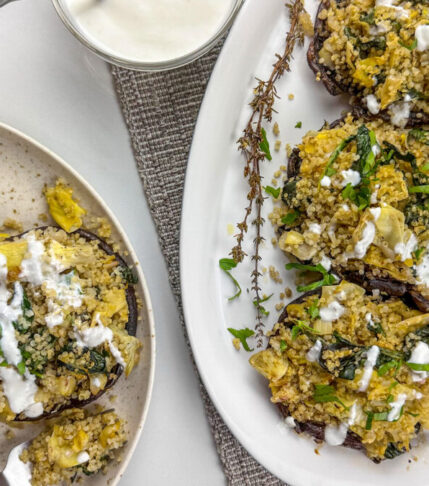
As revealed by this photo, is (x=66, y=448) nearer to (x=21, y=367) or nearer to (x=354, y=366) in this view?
(x=21, y=367)

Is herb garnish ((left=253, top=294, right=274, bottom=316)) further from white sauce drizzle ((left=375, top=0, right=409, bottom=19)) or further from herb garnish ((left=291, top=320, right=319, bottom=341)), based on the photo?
white sauce drizzle ((left=375, top=0, right=409, bottom=19))

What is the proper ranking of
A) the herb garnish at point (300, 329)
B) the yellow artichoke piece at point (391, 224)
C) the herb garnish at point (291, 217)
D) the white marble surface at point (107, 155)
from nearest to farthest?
the yellow artichoke piece at point (391, 224) → the herb garnish at point (300, 329) → the herb garnish at point (291, 217) → the white marble surface at point (107, 155)

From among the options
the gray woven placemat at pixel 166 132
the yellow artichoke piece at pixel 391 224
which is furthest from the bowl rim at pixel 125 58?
the yellow artichoke piece at pixel 391 224

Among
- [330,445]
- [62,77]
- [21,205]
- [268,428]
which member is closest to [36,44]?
[62,77]

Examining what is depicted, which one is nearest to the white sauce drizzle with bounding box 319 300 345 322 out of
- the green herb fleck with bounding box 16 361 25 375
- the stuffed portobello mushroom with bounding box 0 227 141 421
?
the stuffed portobello mushroom with bounding box 0 227 141 421

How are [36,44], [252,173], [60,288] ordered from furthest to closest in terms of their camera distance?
[36,44], [252,173], [60,288]

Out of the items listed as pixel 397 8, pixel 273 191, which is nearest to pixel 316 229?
pixel 273 191

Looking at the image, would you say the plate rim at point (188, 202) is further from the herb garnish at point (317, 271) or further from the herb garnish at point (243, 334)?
the herb garnish at point (317, 271)

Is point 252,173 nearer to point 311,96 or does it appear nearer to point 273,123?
point 273,123
